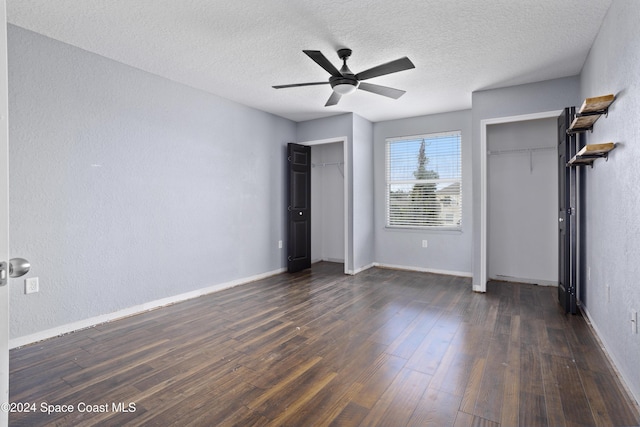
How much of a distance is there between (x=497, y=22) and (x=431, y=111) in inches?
100

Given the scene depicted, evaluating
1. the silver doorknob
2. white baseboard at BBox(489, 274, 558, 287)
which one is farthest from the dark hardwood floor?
the silver doorknob

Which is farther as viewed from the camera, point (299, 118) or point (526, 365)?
point (299, 118)

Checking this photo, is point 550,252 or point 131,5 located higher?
point 131,5

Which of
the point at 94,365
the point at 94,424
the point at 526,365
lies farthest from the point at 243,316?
the point at 526,365

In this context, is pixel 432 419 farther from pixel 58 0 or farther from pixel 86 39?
pixel 86 39

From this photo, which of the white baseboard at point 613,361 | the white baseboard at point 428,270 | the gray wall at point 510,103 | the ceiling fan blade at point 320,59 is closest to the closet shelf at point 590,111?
the gray wall at point 510,103

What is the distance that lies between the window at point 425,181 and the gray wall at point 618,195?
2.25m

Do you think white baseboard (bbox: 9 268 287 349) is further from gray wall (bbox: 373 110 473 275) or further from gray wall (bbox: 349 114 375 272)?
gray wall (bbox: 373 110 473 275)

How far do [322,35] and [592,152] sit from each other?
231 centimetres

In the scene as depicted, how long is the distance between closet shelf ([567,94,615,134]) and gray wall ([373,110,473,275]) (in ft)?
6.79

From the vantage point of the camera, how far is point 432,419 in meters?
1.70

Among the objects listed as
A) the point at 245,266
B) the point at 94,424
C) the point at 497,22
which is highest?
the point at 497,22

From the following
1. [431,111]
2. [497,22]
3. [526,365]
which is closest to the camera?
[526,365]

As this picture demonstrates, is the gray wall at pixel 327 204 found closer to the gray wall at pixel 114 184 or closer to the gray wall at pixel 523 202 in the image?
the gray wall at pixel 114 184
